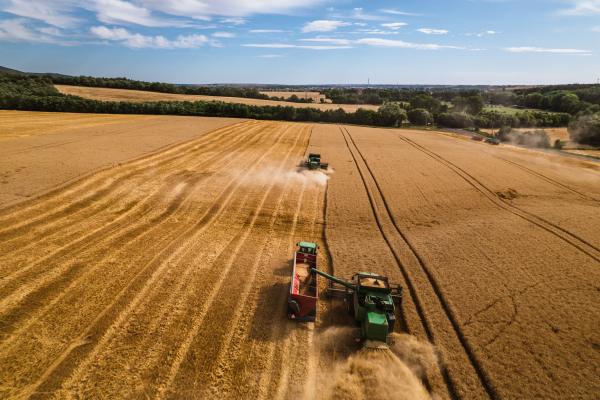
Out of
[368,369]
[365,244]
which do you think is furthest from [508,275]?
[368,369]

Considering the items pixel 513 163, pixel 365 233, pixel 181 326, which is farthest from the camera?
pixel 513 163

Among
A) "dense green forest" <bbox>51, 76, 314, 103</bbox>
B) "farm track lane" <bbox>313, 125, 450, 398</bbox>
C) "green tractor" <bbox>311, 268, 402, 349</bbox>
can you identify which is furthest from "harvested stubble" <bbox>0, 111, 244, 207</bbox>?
"dense green forest" <bbox>51, 76, 314, 103</bbox>

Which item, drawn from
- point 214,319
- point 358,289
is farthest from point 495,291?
point 214,319

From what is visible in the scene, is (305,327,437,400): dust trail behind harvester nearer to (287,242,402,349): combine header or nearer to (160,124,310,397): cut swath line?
Answer: (287,242,402,349): combine header

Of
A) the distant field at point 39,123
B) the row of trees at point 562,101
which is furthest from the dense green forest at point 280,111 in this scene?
the distant field at point 39,123

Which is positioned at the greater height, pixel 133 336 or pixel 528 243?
pixel 528 243

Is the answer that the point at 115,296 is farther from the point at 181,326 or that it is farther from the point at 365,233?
the point at 365,233

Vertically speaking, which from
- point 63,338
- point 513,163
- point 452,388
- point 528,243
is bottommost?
point 452,388
